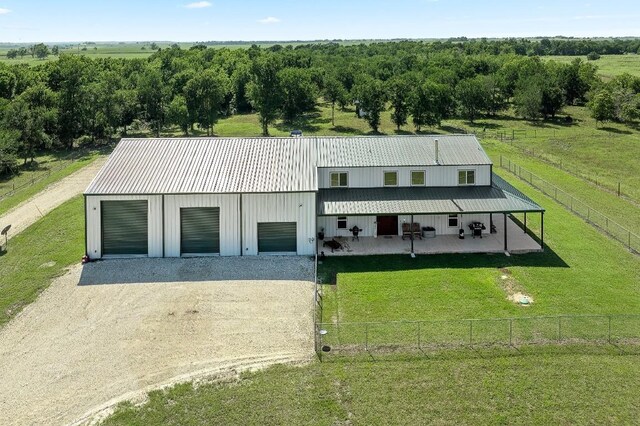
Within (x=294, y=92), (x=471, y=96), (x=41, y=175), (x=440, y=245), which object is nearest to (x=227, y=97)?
(x=294, y=92)

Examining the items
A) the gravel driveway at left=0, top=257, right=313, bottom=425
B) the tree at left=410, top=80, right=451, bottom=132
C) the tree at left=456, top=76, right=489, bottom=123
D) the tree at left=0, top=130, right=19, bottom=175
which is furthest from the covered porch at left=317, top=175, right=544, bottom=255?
the tree at left=456, top=76, right=489, bottom=123

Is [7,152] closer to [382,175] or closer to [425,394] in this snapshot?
[382,175]

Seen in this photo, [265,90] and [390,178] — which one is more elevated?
[265,90]

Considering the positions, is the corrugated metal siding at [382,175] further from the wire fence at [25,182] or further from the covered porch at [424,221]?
the wire fence at [25,182]

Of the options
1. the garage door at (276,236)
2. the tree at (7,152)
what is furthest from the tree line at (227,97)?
the garage door at (276,236)

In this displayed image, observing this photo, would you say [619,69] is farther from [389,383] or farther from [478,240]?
[389,383]

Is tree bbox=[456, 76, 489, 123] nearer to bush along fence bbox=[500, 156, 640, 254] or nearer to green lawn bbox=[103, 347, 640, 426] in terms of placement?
bush along fence bbox=[500, 156, 640, 254]
